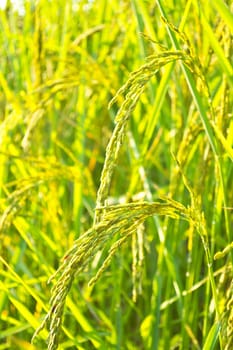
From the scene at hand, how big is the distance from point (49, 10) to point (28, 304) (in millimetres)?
1367

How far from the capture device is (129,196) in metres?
1.73

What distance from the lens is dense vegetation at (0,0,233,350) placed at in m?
0.96

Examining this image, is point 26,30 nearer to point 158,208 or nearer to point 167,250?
point 167,250

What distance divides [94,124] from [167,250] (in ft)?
2.95

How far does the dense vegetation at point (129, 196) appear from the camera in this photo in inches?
37.9

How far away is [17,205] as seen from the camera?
1.43m

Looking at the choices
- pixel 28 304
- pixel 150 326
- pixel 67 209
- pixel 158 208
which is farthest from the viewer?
pixel 67 209

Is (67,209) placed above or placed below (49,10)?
below

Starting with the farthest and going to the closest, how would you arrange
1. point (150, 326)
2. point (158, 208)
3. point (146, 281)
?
point (146, 281)
point (150, 326)
point (158, 208)

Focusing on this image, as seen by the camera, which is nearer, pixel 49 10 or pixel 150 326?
pixel 150 326

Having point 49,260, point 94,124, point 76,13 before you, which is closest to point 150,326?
point 49,260

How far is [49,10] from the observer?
2.78m

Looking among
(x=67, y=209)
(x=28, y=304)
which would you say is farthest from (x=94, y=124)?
(x=28, y=304)

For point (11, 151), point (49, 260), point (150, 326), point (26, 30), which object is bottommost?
point (150, 326)
